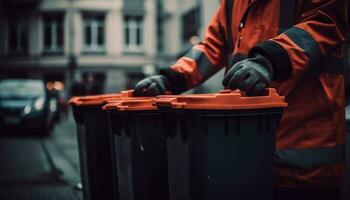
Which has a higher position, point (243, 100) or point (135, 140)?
point (243, 100)

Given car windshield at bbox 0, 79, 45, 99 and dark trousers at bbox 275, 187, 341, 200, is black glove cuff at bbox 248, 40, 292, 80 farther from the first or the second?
car windshield at bbox 0, 79, 45, 99

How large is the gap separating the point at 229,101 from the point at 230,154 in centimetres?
22

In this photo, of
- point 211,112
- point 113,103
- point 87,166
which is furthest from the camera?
point 87,166

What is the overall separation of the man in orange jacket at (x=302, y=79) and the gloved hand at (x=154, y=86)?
2.07 ft

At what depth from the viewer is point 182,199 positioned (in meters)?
2.41

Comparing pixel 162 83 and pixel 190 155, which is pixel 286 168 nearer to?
pixel 190 155

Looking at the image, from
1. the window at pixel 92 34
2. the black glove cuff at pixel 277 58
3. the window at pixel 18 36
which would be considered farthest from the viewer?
the window at pixel 92 34

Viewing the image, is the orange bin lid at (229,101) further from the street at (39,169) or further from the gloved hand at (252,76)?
the street at (39,169)

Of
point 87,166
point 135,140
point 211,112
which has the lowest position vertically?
point 87,166

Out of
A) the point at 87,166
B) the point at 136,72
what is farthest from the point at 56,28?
the point at 87,166

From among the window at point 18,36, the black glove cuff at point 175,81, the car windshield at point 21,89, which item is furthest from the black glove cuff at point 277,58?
the window at point 18,36

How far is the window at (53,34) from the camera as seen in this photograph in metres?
34.8

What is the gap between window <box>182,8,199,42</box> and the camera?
2893 centimetres

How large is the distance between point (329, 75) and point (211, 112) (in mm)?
685
